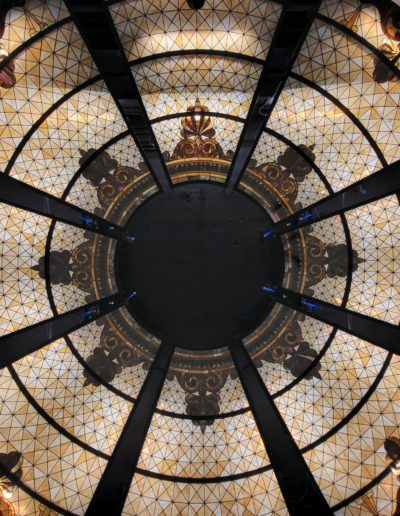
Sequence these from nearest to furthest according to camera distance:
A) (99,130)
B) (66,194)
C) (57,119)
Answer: (57,119) → (99,130) → (66,194)

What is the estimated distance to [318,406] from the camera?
65.9ft

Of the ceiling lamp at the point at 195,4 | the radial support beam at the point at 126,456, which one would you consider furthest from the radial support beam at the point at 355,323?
the ceiling lamp at the point at 195,4

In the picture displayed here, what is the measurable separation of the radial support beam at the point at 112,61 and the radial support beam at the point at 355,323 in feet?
33.5

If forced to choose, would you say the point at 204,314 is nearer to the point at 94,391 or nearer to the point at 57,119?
the point at 94,391

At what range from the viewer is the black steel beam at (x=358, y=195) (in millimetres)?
12969

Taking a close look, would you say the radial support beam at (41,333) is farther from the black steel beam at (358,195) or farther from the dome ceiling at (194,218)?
the black steel beam at (358,195)

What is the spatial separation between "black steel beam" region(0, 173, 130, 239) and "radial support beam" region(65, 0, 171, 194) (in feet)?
13.9

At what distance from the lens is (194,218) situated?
2412 cm

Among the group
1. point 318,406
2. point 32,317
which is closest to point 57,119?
point 32,317

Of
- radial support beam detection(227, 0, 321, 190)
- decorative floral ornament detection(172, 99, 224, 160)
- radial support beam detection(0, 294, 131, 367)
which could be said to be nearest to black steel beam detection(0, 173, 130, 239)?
radial support beam detection(0, 294, 131, 367)

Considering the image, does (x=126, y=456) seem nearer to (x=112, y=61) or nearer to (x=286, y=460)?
(x=286, y=460)

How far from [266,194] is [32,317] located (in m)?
15.2

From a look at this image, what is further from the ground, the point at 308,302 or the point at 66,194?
the point at 66,194

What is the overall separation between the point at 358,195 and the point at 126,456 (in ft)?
43.4
